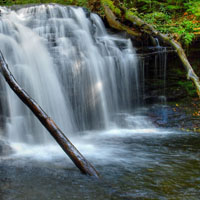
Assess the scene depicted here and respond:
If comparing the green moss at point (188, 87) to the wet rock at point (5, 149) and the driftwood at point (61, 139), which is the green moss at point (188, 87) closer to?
the driftwood at point (61, 139)

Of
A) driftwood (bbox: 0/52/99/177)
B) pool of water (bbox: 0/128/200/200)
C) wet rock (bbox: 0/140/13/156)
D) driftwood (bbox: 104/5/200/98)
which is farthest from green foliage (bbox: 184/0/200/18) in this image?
wet rock (bbox: 0/140/13/156)

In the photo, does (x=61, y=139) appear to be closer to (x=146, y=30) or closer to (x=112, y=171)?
(x=112, y=171)

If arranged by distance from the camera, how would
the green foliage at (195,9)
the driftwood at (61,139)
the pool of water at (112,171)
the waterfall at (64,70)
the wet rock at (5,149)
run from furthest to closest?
the green foliage at (195,9) < the waterfall at (64,70) < the wet rock at (5,149) < the driftwood at (61,139) < the pool of water at (112,171)

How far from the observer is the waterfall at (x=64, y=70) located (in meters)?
6.04

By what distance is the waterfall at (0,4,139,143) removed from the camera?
19.8 ft

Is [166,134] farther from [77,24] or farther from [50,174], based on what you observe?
[77,24]

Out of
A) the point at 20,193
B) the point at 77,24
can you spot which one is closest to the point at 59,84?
the point at 77,24

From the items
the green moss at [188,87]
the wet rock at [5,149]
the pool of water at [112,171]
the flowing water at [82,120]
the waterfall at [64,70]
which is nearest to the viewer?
the pool of water at [112,171]

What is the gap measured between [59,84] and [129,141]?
238cm

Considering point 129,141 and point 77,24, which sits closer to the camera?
point 129,141

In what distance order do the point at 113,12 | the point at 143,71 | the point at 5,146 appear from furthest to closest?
the point at 113,12, the point at 143,71, the point at 5,146

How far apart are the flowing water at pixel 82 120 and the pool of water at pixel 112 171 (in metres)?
0.01

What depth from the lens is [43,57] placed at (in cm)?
680

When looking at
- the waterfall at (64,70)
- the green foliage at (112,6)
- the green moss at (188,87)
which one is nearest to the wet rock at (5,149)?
the waterfall at (64,70)
